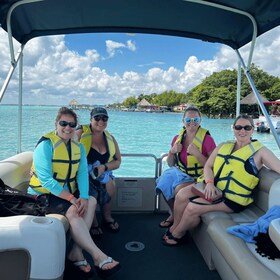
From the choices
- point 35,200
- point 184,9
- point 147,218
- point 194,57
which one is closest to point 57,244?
point 35,200

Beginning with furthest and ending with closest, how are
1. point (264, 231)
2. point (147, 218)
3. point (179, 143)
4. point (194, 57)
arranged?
point (194, 57) < point (147, 218) < point (179, 143) < point (264, 231)

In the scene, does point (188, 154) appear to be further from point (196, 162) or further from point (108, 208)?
point (108, 208)

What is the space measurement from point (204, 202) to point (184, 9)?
168cm

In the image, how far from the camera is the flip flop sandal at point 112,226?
9.39ft

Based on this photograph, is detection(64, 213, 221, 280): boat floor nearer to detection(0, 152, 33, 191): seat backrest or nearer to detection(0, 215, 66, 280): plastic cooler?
detection(0, 215, 66, 280): plastic cooler

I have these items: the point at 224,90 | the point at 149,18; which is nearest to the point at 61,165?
the point at 149,18

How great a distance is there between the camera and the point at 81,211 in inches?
83.6

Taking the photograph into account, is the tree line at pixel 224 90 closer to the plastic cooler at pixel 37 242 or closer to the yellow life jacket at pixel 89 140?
the yellow life jacket at pixel 89 140

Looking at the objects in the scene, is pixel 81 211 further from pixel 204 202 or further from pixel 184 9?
pixel 184 9

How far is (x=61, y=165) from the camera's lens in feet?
7.31

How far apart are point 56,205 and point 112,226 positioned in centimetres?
88

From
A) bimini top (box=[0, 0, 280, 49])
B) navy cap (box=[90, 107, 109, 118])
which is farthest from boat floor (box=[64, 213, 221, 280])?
bimini top (box=[0, 0, 280, 49])

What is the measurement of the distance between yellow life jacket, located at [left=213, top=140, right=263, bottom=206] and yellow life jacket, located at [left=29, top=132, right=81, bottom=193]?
3.77 feet

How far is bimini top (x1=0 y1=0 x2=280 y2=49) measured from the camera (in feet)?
8.55
